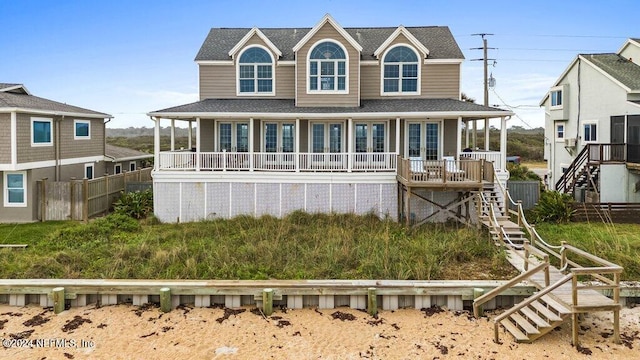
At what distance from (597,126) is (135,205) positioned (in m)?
22.9

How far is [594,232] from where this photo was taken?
14039 mm

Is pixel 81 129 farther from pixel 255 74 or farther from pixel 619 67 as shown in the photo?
pixel 619 67

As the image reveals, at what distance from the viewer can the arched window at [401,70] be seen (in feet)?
61.2

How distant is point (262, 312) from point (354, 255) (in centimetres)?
309

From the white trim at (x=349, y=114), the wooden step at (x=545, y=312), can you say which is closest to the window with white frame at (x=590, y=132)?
the white trim at (x=349, y=114)

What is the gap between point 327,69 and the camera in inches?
715

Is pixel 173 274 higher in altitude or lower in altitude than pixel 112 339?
higher

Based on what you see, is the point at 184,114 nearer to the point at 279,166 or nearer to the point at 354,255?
the point at 279,166

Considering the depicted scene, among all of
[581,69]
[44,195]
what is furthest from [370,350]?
[581,69]

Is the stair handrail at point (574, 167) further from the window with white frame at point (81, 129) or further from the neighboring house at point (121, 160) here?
the window with white frame at point (81, 129)

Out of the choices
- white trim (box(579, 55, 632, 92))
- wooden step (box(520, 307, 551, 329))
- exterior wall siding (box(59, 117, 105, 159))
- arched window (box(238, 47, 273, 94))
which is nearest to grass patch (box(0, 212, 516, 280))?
wooden step (box(520, 307, 551, 329))

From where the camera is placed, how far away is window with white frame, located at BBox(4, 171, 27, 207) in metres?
16.2

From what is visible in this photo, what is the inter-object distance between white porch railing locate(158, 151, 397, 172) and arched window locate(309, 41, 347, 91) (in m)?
3.05

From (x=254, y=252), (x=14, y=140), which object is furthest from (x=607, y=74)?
(x=14, y=140)
